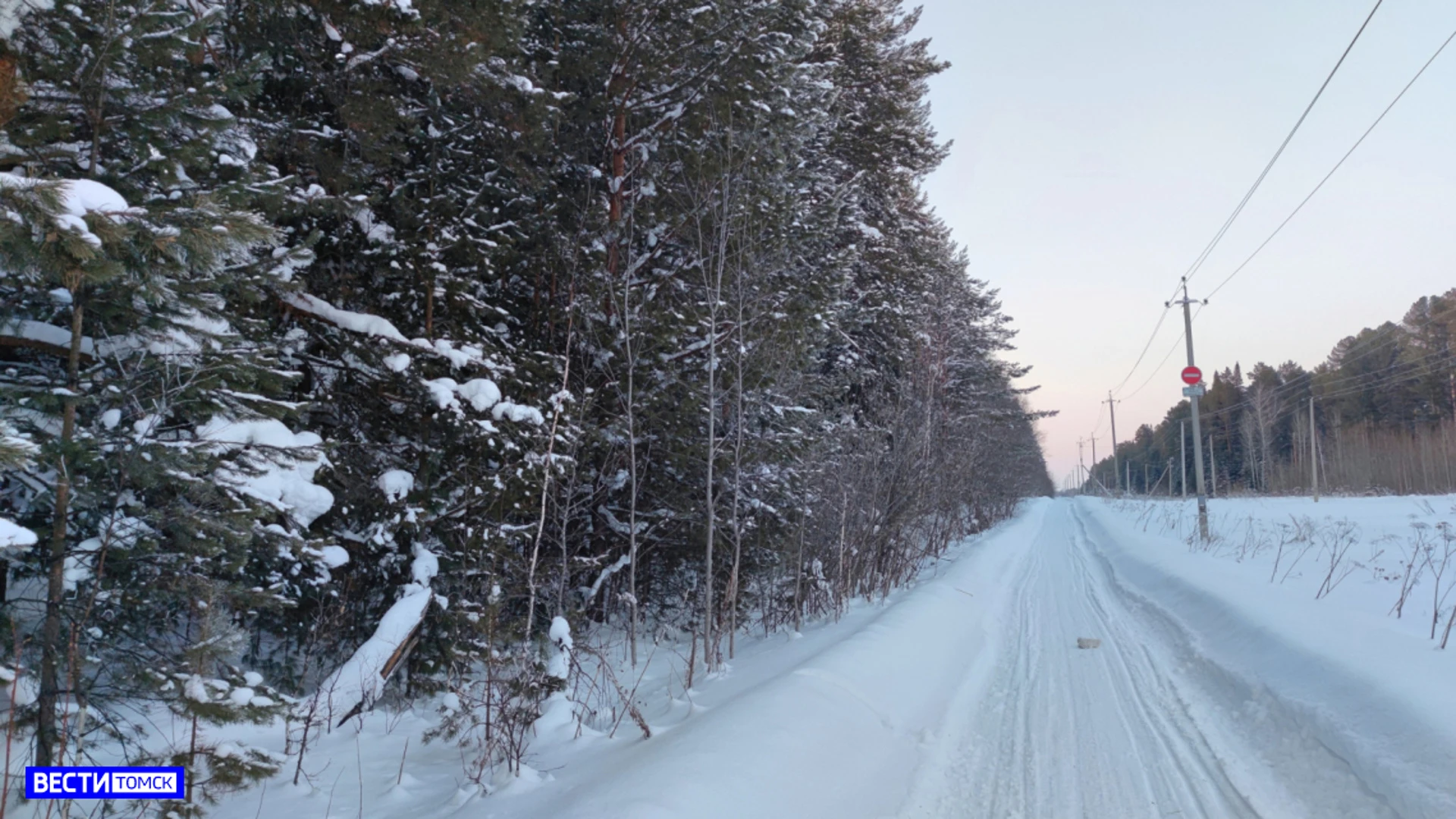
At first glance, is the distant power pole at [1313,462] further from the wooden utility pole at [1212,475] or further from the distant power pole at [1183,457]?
the wooden utility pole at [1212,475]

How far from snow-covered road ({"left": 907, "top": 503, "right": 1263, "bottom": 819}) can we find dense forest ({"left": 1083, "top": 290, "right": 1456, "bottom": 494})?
29.9m

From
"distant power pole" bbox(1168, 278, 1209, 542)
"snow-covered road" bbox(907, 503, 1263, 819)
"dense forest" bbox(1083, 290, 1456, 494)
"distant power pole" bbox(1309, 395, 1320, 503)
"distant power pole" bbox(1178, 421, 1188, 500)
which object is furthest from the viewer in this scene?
"distant power pole" bbox(1178, 421, 1188, 500)

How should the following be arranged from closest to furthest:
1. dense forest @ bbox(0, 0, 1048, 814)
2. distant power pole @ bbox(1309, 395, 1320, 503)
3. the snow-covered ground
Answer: dense forest @ bbox(0, 0, 1048, 814), the snow-covered ground, distant power pole @ bbox(1309, 395, 1320, 503)

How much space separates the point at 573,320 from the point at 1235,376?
95036mm

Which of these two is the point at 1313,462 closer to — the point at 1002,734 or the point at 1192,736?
the point at 1192,736

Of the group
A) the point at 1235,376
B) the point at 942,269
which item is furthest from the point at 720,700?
the point at 1235,376

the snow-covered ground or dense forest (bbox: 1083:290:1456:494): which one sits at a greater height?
dense forest (bbox: 1083:290:1456:494)

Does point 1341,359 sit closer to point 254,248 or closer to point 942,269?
point 942,269

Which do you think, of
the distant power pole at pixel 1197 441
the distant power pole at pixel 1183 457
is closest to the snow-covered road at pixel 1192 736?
the distant power pole at pixel 1197 441

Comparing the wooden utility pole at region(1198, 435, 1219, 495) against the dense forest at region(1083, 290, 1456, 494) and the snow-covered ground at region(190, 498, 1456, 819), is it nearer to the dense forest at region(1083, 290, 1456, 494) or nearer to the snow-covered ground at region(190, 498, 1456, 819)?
the dense forest at region(1083, 290, 1456, 494)

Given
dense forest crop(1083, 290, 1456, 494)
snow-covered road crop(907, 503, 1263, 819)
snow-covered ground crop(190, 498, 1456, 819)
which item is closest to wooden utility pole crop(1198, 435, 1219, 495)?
dense forest crop(1083, 290, 1456, 494)

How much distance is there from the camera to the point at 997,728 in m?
5.23

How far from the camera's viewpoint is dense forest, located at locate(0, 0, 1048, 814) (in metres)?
3.56

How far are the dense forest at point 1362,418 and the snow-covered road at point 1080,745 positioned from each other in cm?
2993
